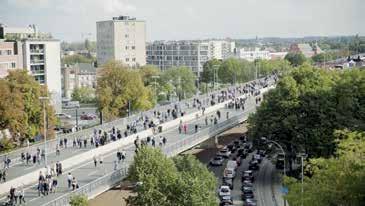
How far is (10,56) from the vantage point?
84250 millimetres

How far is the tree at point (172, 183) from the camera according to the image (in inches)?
1277

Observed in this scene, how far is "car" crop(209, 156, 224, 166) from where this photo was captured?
208 feet

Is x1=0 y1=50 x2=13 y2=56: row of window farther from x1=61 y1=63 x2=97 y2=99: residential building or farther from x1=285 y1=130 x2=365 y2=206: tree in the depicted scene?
x1=285 y1=130 x2=365 y2=206: tree

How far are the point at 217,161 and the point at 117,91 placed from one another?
17.2 meters

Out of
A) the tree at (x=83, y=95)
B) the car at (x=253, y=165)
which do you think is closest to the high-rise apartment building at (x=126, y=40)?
the tree at (x=83, y=95)

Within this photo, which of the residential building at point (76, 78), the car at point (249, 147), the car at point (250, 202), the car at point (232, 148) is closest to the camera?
the car at point (250, 202)

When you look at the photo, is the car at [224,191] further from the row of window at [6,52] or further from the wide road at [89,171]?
the row of window at [6,52]

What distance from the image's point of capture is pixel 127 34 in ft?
531

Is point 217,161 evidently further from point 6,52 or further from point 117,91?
point 6,52

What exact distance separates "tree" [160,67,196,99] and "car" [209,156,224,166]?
188 ft

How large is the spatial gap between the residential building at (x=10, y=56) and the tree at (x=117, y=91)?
47.8 ft

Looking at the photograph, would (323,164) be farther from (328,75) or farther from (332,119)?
(328,75)

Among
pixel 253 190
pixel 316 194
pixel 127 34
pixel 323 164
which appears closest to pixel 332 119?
pixel 253 190

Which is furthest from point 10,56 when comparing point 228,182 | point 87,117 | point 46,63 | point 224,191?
point 224,191
